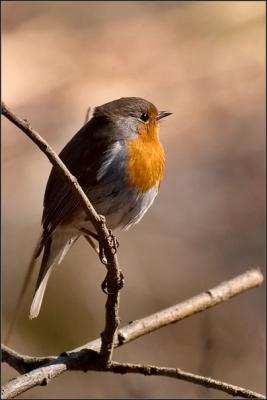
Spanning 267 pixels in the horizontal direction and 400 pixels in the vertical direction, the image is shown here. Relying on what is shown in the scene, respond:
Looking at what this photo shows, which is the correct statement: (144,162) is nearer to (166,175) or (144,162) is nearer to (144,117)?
(144,117)

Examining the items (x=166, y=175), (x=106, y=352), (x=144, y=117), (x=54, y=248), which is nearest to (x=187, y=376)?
(x=106, y=352)

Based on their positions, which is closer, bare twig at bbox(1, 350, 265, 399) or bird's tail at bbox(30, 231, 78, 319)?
bare twig at bbox(1, 350, 265, 399)

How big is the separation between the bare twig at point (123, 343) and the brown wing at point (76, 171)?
49cm

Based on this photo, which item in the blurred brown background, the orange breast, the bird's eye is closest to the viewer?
the orange breast

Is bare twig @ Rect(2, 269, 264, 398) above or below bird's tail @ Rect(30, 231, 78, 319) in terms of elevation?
below

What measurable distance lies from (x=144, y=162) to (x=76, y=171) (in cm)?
21

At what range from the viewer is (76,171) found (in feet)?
8.29

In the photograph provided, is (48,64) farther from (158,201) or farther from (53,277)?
(53,277)

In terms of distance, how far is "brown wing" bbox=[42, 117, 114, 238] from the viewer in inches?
99.2

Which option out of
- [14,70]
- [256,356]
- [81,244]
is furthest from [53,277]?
[14,70]

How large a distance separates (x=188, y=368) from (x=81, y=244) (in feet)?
3.27

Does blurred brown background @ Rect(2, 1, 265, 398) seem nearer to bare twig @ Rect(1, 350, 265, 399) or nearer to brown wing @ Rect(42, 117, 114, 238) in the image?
brown wing @ Rect(42, 117, 114, 238)

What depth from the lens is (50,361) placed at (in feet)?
6.46

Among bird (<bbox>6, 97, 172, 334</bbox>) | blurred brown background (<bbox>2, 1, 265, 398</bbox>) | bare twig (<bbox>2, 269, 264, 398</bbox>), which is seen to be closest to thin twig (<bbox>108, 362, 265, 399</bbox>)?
bare twig (<bbox>2, 269, 264, 398</bbox>)
